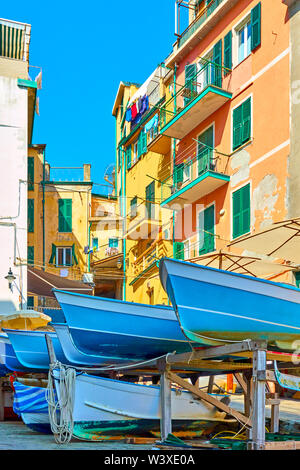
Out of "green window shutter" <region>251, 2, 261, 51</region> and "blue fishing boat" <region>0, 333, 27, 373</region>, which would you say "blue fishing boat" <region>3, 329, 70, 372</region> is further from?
"green window shutter" <region>251, 2, 261, 51</region>

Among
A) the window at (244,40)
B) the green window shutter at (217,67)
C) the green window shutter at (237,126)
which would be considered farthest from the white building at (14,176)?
the window at (244,40)

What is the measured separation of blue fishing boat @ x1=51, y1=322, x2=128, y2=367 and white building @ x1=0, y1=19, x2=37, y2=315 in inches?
525

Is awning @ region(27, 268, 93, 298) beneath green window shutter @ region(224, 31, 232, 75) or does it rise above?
beneath

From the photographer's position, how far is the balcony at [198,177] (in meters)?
22.9

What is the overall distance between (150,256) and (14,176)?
6711 millimetres

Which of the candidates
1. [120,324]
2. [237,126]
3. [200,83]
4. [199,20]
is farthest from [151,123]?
[120,324]

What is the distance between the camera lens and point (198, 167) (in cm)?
2469

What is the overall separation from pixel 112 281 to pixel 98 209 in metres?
4.52

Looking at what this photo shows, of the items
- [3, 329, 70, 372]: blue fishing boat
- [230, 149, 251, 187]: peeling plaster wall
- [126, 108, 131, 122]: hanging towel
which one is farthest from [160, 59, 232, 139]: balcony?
[3, 329, 70, 372]: blue fishing boat

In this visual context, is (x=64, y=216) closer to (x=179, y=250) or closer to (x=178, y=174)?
(x=178, y=174)

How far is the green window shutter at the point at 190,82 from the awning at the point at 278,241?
12.3 metres

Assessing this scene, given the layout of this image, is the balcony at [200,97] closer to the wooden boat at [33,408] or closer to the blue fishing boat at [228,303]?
the wooden boat at [33,408]

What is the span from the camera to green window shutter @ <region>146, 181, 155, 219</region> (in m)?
31.0
